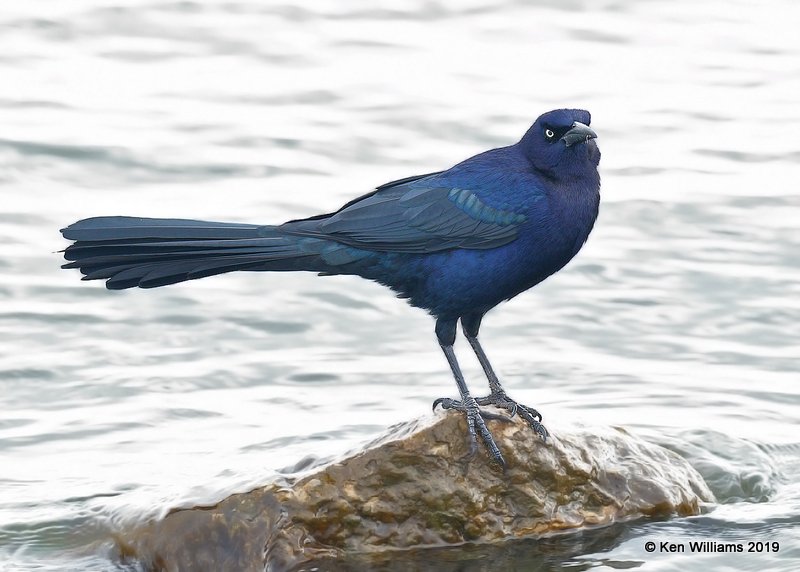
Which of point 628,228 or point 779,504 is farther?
point 628,228

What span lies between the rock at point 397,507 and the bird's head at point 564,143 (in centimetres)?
119

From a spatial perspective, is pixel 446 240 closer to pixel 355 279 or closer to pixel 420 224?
pixel 420 224

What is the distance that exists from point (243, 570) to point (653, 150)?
23.9 ft

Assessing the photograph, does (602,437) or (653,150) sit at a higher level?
(653,150)

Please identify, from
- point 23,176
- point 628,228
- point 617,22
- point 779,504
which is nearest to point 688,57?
point 617,22

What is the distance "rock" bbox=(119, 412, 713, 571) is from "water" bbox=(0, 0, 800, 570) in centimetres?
19

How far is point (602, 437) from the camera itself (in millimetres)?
7520

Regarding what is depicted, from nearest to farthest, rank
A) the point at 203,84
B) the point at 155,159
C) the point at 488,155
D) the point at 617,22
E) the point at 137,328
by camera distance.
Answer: the point at 488,155, the point at 137,328, the point at 155,159, the point at 203,84, the point at 617,22

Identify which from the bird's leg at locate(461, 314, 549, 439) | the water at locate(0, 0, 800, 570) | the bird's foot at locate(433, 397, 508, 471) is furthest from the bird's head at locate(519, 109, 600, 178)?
the water at locate(0, 0, 800, 570)

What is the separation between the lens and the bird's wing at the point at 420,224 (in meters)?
7.01

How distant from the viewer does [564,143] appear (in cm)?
700

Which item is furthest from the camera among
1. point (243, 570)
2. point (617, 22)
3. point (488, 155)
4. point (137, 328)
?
point (617, 22)

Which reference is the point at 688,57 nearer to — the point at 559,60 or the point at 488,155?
the point at 559,60

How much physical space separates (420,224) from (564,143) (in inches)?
29.6
